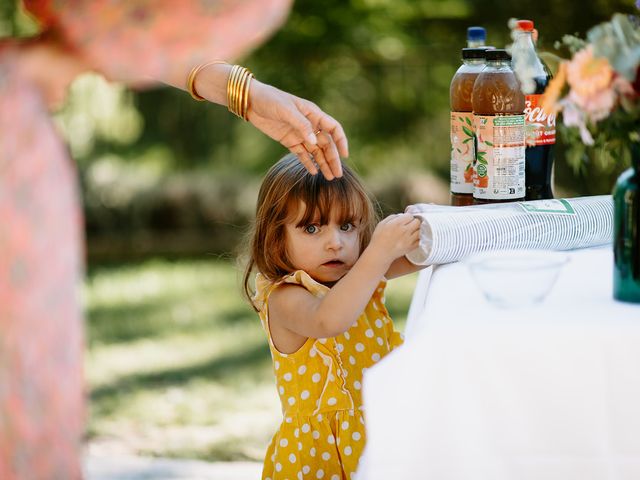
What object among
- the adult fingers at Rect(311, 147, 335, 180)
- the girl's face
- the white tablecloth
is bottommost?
the white tablecloth

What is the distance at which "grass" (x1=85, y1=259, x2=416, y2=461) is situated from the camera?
344 cm

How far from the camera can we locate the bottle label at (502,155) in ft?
6.35

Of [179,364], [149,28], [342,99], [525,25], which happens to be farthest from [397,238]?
[342,99]

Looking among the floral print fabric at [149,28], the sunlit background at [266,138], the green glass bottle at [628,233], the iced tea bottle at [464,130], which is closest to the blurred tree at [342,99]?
the sunlit background at [266,138]

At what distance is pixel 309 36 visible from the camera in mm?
6746

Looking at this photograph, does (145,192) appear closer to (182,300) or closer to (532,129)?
(182,300)

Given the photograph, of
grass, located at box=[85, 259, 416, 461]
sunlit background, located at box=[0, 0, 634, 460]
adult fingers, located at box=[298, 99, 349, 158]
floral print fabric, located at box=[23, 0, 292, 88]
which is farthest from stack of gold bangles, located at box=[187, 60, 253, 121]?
sunlit background, located at box=[0, 0, 634, 460]

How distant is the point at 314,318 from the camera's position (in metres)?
1.86

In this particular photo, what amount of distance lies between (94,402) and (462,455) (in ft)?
8.90

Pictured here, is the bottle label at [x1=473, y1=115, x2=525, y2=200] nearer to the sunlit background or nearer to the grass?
the grass

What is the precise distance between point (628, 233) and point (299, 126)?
707mm

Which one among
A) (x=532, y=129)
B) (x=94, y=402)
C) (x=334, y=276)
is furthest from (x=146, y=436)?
(x=532, y=129)

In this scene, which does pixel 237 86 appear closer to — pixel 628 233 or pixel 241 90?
pixel 241 90

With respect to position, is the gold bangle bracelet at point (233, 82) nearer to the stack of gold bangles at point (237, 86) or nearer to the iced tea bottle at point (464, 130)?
the stack of gold bangles at point (237, 86)
